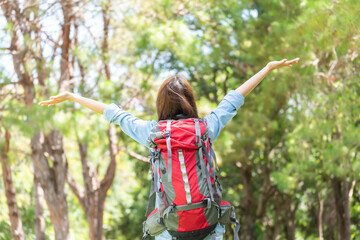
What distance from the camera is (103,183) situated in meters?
10.8

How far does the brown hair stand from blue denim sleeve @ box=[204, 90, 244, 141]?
8 cm

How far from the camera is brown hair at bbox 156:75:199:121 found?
2205mm

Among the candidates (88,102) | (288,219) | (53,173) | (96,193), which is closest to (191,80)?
(96,193)

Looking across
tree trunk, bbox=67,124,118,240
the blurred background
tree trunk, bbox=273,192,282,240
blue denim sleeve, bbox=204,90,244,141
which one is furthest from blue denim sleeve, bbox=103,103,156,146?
tree trunk, bbox=273,192,282,240

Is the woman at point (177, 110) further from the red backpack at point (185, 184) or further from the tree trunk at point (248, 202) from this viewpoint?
the tree trunk at point (248, 202)

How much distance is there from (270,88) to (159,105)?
8.78m

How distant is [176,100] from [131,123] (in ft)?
0.79

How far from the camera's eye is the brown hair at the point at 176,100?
221 cm

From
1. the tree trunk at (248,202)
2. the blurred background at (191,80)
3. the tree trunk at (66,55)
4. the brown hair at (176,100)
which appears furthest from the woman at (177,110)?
the tree trunk at (248,202)

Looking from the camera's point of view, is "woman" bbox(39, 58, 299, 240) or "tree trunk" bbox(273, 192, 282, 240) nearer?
"woman" bbox(39, 58, 299, 240)

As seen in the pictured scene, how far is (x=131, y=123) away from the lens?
229 centimetres

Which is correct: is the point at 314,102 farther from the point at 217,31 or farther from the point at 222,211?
the point at 222,211

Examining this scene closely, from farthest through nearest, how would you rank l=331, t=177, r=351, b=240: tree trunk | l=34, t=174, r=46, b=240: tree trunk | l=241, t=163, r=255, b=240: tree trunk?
l=241, t=163, r=255, b=240: tree trunk, l=331, t=177, r=351, b=240: tree trunk, l=34, t=174, r=46, b=240: tree trunk

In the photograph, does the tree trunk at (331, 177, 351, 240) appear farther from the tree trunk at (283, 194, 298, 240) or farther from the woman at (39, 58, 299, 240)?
the woman at (39, 58, 299, 240)
